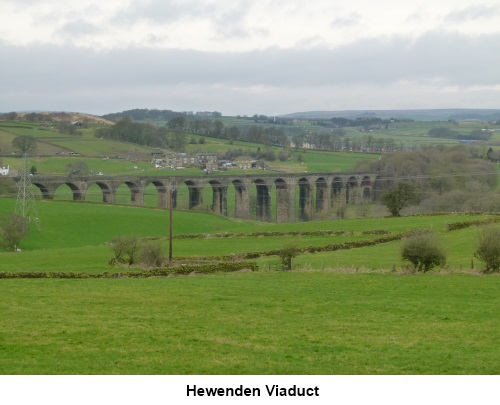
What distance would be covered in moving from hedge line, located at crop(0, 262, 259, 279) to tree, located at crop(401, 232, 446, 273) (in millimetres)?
8017

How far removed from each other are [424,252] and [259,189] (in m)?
87.3

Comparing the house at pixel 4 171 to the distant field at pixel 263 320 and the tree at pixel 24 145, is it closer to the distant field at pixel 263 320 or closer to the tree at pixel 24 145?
the tree at pixel 24 145

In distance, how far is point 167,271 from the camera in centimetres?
4181

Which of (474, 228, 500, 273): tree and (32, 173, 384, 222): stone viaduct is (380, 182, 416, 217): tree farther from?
(474, 228, 500, 273): tree

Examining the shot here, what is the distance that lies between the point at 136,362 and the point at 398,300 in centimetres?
1445

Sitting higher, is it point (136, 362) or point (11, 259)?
point (136, 362)

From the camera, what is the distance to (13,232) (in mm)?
62969

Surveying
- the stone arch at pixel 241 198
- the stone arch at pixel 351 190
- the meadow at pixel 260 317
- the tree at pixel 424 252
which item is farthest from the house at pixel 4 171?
the tree at pixel 424 252

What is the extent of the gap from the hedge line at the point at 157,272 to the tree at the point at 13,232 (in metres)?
22.3

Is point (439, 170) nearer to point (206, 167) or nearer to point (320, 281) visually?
point (206, 167)

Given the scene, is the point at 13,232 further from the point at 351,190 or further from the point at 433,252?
the point at 351,190

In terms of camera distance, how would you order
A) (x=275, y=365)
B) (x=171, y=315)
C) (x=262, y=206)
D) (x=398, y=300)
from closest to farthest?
1. (x=275, y=365)
2. (x=171, y=315)
3. (x=398, y=300)
4. (x=262, y=206)

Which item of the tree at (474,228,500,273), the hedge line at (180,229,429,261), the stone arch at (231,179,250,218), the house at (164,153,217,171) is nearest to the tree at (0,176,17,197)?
the stone arch at (231,179,250,218)

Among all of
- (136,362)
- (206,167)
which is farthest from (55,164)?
(136,362)
